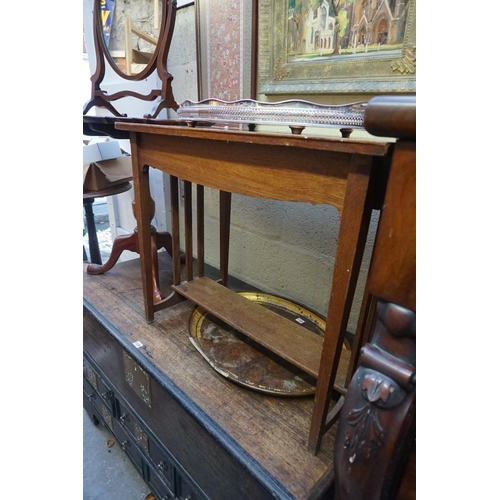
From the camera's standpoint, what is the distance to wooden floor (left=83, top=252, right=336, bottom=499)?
62cm

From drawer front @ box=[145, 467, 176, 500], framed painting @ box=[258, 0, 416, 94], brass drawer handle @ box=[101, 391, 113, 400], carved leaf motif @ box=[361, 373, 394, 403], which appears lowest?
drawer front @ box=[145, 467, 176, 500]

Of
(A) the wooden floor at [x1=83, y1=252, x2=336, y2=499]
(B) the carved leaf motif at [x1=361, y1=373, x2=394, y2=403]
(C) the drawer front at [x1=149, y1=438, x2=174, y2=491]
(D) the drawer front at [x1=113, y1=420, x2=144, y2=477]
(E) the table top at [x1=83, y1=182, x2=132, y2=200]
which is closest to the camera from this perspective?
(B) the carved leaf motif at [x1=361, y1=373, x2=394, y2=403]

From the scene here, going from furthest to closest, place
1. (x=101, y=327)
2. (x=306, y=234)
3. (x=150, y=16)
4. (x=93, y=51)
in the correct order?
(x=93, y=51) → (x=150, y=16) → (x=306, y=234) → (x=101, y=327)

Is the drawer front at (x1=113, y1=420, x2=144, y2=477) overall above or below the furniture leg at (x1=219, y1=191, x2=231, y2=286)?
below

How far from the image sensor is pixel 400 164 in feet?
1.18

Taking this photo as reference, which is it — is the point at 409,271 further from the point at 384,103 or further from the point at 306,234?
the point at 306,234

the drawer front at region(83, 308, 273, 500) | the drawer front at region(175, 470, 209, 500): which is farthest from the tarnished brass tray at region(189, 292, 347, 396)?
the drawer front at region(175, 470, 209, 500)

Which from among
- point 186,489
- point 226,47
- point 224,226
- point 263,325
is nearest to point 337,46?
point 226,47

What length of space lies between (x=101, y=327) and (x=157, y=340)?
0.71 ft

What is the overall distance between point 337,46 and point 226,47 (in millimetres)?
498

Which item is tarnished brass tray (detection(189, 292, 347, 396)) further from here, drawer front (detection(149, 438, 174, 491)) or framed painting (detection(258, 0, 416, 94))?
framed painting (detection(258, 0, 416, 94))

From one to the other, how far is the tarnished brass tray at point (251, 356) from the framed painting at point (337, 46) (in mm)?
686

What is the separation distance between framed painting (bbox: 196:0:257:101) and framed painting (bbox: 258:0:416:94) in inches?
2.4

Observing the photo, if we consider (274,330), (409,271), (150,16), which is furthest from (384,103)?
(150,16)
